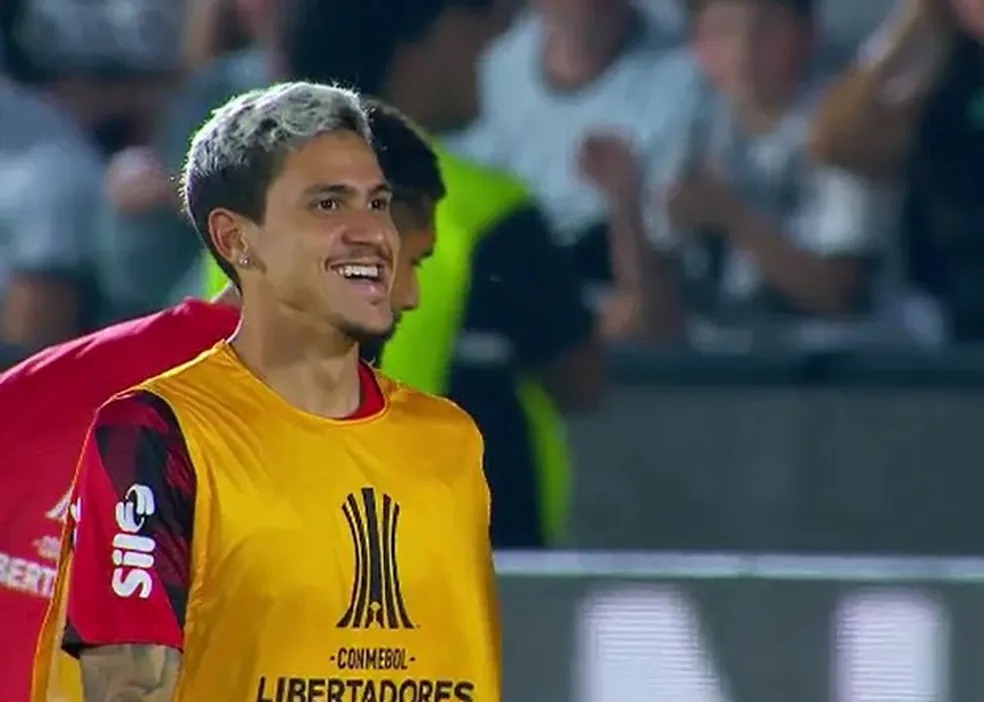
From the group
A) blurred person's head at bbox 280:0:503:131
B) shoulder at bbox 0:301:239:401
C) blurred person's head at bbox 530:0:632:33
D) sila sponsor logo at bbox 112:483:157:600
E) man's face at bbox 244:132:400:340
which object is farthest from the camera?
blurred person's head at bbox 530:0:632:33

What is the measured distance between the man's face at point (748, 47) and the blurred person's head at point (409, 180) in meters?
2.01

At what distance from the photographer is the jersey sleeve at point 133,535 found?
2221 mm

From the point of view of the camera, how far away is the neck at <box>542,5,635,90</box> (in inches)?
213

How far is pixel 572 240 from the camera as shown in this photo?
5238mm

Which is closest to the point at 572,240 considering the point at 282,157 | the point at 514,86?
the point at 514,86

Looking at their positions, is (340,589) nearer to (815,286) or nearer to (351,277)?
(351,277)

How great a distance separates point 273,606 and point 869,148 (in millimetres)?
3248

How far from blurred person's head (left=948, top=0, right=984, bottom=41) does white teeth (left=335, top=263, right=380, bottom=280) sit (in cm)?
313

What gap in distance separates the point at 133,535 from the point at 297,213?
0.33 metres

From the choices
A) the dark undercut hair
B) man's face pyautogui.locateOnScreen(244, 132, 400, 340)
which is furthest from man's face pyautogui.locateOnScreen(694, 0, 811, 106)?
man's face pyautogui.locateOnScreen(244, 132, 400, 340)

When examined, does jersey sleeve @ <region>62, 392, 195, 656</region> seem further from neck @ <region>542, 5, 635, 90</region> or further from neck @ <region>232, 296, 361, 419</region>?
neck @ <region>542, 5, 635, 90</region>

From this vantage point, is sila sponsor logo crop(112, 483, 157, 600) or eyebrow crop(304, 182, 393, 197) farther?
eyebrow crop(304, 182, 393, 197)

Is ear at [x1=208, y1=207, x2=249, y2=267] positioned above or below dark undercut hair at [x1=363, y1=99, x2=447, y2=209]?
below

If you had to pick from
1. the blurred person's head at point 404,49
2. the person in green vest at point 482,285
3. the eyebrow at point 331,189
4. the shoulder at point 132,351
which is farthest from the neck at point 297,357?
the blurred person's head at point 404,49
